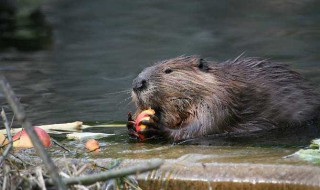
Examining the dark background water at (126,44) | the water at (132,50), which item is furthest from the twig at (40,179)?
the dark background water at (126,44)

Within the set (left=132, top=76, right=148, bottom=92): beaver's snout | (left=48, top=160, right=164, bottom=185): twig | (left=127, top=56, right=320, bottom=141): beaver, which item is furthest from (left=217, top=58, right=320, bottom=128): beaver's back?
(left=48, top=160, right=164, bottom=185): twig

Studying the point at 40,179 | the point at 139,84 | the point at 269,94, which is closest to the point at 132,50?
the point at 269,94

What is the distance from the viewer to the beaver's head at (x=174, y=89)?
5.65m

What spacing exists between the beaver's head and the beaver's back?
0.67 ft

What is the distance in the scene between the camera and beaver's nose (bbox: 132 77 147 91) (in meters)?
5.59

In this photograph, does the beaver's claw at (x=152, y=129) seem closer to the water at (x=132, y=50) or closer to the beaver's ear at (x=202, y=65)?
the water at (x=132, y=50)

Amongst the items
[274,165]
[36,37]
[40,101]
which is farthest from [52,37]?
[274,165]

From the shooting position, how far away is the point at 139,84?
18.4 feet

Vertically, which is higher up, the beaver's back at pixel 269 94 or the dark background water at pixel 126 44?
the beaver's back at pixel 269 94

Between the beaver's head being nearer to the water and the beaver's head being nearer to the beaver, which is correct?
the beaver

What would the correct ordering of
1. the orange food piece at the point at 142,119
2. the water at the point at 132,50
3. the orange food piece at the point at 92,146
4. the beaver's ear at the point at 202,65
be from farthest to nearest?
the beaver's ear at the point at 202,65 < the orange food piece at the point at 142,119 < the water at the point at 132,50 < the orange food piece at the point at 92,146

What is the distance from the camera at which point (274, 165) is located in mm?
3865

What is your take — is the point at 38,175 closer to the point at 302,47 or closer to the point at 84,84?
the point at 84,84

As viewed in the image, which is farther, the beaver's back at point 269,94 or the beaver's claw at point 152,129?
the beaver's back at point 269,94
